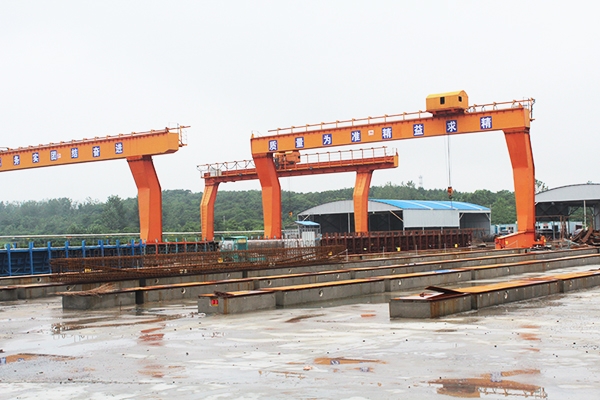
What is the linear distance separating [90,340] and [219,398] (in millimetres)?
5222

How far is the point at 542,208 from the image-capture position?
65188mm

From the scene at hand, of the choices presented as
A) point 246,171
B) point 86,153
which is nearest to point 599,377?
point 86,153

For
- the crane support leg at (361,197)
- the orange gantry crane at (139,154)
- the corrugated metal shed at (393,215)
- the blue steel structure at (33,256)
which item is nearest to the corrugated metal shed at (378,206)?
the corrugated metal shed at (393,215)

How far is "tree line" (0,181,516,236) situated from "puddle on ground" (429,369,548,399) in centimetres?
7655

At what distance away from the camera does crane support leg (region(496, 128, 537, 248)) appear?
3781cm

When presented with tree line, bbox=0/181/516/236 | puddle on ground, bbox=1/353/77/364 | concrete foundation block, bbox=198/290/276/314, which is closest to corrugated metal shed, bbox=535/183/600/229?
tree line, bbox=0/181/516/236

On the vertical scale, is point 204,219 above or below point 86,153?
below

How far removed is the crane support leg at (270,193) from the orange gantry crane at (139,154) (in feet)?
23.6

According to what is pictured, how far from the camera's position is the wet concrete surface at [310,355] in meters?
7.25

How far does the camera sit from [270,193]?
4488cm

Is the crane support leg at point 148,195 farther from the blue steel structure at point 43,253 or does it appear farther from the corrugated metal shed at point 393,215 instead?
the corrugated metal shed at point 393,215

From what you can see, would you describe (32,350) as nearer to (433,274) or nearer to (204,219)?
(433,274)

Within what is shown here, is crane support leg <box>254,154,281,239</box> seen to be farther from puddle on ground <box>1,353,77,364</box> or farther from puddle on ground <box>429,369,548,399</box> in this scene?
puddle on ground <box>429,369,548,399</box>

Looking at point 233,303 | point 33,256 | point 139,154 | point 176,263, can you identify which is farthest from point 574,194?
point 233,303
